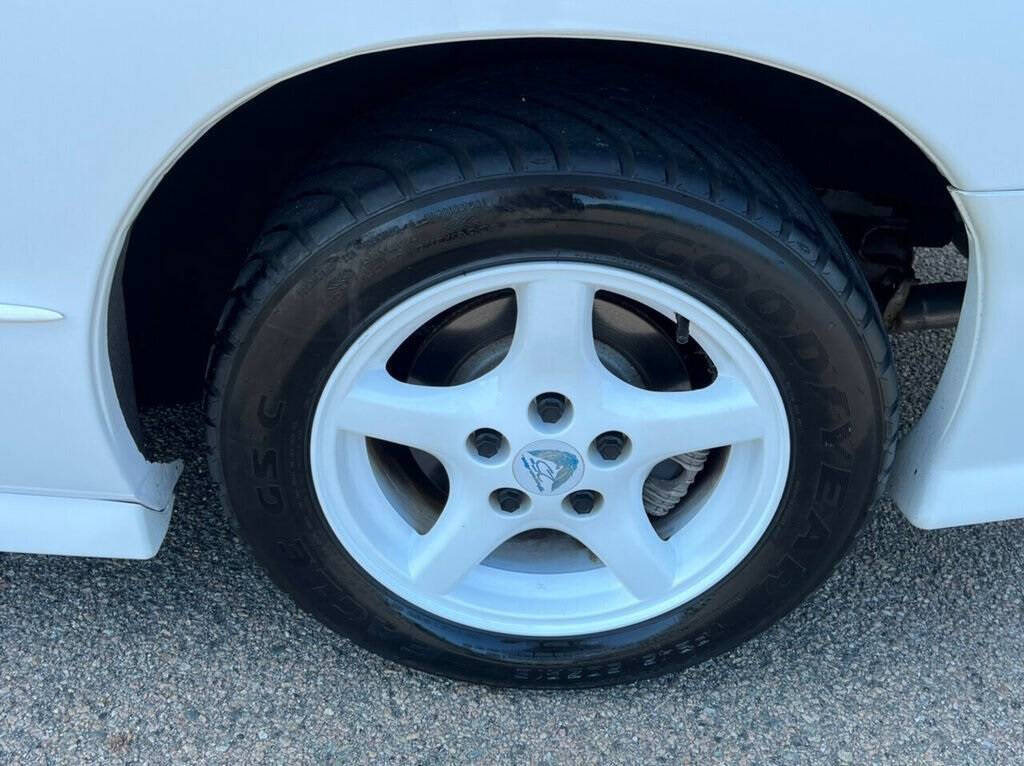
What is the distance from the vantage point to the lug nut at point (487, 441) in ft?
5.36

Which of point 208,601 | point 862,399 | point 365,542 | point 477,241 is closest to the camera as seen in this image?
point 477,241

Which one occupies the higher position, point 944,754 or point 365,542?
point 365,542

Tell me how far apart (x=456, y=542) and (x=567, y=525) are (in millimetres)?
176

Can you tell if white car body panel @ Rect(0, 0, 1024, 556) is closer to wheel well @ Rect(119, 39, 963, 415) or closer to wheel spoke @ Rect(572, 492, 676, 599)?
wheel well @ Rect(119, 39, 963, 415)

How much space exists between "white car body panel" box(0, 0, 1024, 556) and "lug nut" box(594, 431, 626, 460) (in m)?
0.54

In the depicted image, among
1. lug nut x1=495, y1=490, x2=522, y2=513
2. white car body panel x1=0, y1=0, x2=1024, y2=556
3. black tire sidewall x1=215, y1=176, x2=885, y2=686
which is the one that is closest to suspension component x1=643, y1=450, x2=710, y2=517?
black tire sidewall x1=215, y1=176, x2=885, y2=686

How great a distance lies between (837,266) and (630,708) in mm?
818

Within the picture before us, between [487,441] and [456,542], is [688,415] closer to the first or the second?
[487,441]

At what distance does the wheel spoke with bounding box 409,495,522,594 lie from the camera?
172cm

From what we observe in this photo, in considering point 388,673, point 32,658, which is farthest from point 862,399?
point 32,658

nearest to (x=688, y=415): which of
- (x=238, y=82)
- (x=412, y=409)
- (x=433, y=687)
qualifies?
(x=412, y=409)

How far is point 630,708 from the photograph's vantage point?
6.07 ft

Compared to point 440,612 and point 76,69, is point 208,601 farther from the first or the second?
point 76,69

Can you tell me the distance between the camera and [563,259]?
4.82ft
